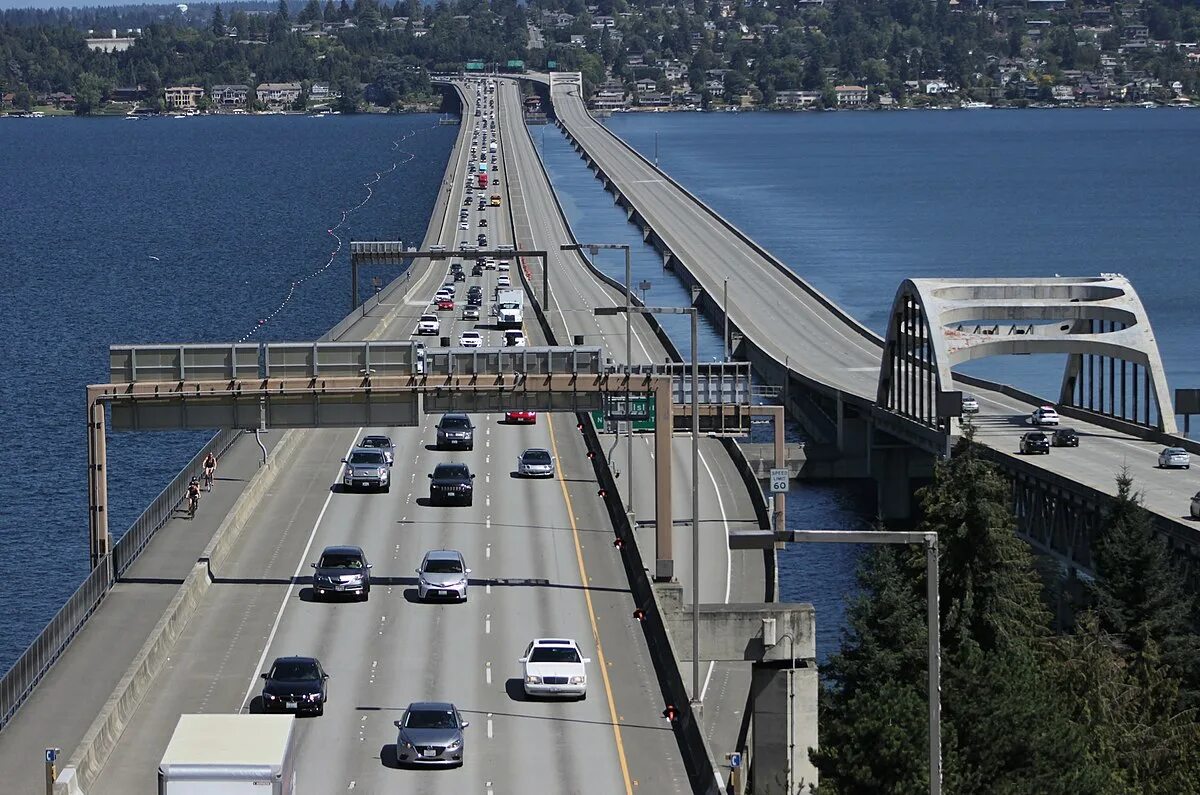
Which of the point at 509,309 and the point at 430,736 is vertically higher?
the point at 430,736

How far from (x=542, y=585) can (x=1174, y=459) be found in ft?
105

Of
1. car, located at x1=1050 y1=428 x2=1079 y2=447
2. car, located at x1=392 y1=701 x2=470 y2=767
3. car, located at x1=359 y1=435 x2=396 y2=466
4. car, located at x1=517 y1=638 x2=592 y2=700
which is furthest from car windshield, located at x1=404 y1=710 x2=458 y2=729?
car, located at x1=1050 y1=428 x2=1079 y2=447

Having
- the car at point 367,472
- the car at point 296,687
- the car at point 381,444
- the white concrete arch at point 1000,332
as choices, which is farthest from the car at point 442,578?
the white concrete arch at point 1000,332

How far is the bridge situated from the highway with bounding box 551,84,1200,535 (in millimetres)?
379

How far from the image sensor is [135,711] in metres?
44.5

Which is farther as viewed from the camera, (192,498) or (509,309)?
(509,309)

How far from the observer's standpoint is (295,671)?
4528 centimetres

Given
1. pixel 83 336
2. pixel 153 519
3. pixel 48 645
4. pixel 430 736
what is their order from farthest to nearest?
pixel 83 336, pixel 153 519, pixel 48 645, pixel 430 736

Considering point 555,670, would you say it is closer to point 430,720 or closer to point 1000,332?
point 430,720

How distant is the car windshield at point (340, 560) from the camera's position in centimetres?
5581

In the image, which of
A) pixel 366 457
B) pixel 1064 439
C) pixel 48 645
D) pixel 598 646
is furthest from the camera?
pixel 1064 439

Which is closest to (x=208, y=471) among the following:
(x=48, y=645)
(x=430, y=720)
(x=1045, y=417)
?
(x=48, y=645)

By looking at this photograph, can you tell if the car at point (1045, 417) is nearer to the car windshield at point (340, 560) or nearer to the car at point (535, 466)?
the car at point (535, 466)

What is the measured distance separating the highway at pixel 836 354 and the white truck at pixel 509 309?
13.5 metres
